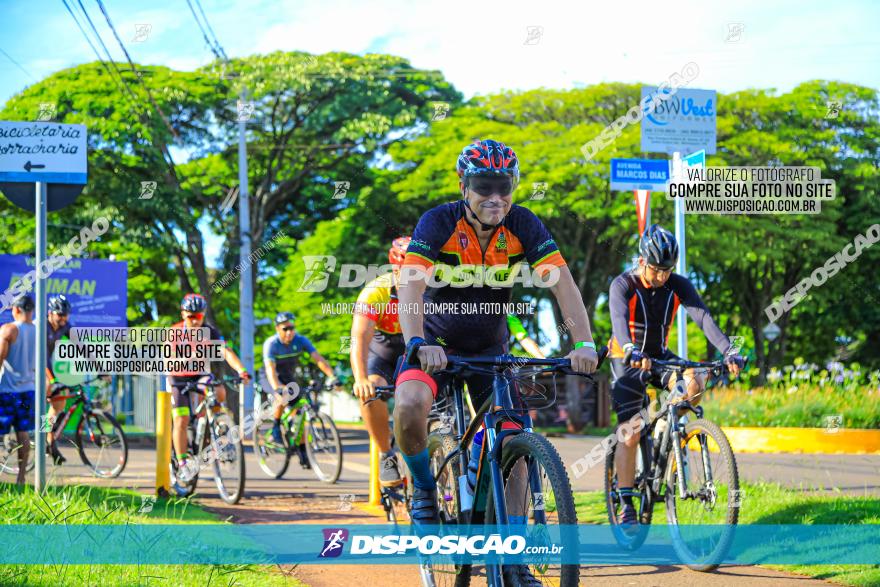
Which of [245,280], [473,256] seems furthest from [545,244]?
[245,280]

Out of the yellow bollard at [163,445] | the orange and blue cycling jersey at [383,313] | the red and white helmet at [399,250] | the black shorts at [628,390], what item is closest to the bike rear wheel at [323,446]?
the yellow bollard at [163,445]

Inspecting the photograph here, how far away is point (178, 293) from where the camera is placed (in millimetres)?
33812

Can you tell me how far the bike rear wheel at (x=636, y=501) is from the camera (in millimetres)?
6277

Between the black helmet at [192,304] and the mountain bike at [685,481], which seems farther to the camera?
the black helmet at [192,304]

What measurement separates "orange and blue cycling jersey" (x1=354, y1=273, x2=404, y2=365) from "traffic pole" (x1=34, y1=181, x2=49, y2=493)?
2.69m

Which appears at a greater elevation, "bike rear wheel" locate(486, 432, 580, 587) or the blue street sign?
the blue street sign

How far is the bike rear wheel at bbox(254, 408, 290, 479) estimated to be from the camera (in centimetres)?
1194

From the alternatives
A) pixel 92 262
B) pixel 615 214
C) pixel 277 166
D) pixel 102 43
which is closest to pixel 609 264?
pixel 615 214

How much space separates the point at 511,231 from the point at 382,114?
23.7m

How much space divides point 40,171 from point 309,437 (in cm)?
500

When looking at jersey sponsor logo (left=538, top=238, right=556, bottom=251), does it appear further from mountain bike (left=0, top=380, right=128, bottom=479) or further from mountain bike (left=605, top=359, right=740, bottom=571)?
mountain bike (left=0, top=380, right=128, bottom=479)

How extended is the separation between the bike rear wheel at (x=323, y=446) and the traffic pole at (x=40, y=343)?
406cm

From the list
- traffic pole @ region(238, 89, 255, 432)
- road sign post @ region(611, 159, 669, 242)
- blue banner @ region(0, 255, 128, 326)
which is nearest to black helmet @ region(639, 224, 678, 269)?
road sign post @ region(611, 159, 669, 242)

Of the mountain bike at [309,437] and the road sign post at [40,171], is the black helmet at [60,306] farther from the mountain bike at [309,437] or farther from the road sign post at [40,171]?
the road sign post at [40,171]
